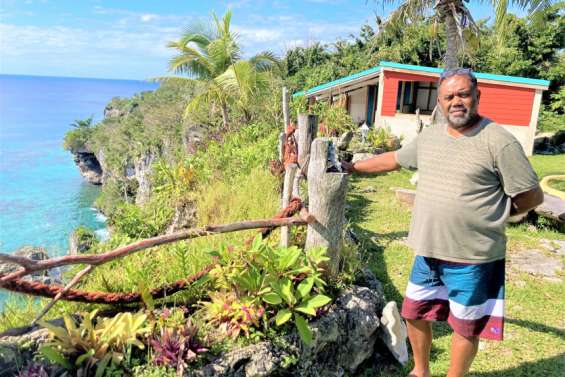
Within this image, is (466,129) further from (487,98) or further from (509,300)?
(487,98)

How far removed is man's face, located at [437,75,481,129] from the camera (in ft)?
7.52

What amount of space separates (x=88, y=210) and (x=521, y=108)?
48453 mm

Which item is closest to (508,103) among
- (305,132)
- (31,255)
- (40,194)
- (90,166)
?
(305,132)

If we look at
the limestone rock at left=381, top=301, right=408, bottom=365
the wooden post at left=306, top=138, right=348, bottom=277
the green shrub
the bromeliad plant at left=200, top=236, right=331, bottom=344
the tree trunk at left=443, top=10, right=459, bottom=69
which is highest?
the tree trunk at left=443, top=10, right=459, bottom=69

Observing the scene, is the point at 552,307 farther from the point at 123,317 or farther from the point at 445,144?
the point at 123,317

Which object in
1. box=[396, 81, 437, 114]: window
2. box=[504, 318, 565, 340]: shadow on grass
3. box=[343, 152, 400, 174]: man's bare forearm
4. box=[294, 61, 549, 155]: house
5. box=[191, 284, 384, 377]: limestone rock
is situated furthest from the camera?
box=[396, 81, 437, 114]: window

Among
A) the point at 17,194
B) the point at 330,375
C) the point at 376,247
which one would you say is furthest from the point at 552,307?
the point at 17,194

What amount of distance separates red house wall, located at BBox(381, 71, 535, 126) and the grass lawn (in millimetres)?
9058

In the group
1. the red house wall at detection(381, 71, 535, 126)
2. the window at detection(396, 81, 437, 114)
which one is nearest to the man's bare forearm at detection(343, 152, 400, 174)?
the red house wall at detection(381, 71, 535, 126)

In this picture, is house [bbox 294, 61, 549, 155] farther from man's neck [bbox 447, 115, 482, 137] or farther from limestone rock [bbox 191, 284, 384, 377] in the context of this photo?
man's neck [bbox 447, 115, 482, 137]

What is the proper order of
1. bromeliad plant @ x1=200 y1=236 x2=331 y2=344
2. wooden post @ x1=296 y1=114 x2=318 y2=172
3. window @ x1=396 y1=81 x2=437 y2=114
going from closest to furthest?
bromeliad plant @ x1=200 y1=236 x2=331 y2=344 < wooden post @ x1=296 y1=114 x2=318 y2=172 < window @ x1=396 y1=81 x2=437 y2=114

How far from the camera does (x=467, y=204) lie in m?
2.29

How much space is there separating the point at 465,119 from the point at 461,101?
11cm

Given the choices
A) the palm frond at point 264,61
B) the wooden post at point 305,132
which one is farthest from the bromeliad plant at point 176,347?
the palm frond at point 264,61
